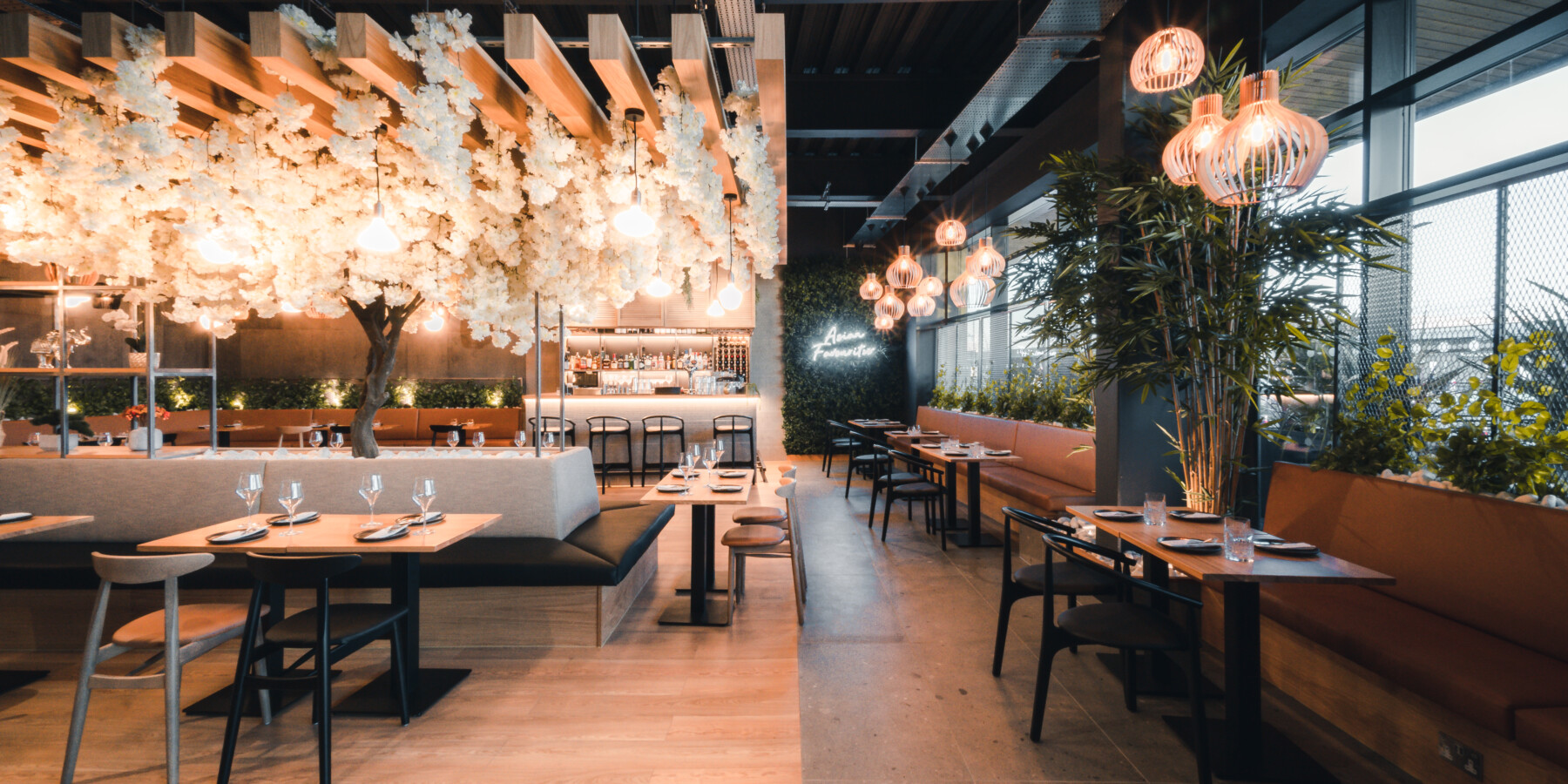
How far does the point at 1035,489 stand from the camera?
5.54 meters

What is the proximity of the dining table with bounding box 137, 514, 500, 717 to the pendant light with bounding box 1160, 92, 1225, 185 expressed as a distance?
358 centimetres

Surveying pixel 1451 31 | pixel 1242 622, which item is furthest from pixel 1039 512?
pixel 1451 31

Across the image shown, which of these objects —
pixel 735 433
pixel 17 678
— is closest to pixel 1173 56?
pixel 17 678

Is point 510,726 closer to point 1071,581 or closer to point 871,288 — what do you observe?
point 1071,581

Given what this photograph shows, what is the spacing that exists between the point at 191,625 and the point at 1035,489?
529 cm

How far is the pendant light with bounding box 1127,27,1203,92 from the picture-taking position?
3.29m

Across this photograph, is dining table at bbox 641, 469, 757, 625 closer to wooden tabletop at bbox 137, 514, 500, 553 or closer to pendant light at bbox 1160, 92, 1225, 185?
wooden tabletop at bbox 137, 514, 500, 553

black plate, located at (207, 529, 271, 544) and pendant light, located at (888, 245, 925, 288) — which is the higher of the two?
pendant light, located at (888, 245, 925, 288)

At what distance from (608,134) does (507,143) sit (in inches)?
26.4

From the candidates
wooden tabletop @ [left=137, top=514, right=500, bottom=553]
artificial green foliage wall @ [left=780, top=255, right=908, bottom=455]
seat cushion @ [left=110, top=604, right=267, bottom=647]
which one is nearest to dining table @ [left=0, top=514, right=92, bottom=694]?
wooden tabletop @ [left=137, top=514, right=500, bottom=553]

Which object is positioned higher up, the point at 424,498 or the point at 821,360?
the point at 821,360

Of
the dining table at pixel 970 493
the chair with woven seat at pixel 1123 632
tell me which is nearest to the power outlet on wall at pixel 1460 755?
the chair with woven seat at pixel 1123 632

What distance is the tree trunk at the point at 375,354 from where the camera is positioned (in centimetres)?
408

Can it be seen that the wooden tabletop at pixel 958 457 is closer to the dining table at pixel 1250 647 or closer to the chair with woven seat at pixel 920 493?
the chair with woven seat at pixel 920 493
